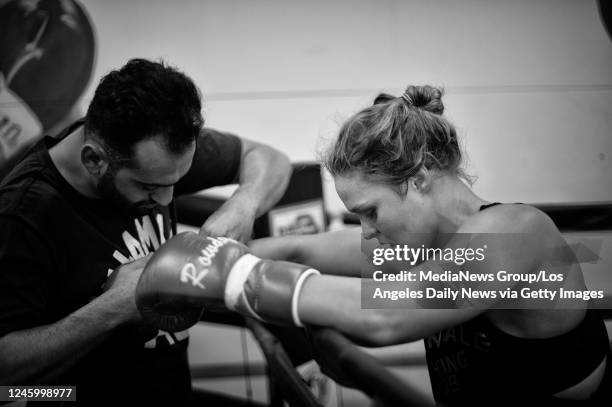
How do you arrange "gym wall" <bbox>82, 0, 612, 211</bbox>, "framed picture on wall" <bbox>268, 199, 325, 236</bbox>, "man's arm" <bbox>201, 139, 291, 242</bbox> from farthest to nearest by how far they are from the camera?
"gym wall" <bbox>82, 0, 612, 211</bbox> → "framed picture on wall" <bbox>268, 199, 325, 236</bbox> → "man's arm" <bbox>201, 139, 291, 242</bbox>

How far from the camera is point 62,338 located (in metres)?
1.01

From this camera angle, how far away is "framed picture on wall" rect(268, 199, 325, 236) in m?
2.05

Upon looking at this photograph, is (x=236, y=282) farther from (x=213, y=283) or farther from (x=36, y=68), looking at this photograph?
(x=36, y=68)

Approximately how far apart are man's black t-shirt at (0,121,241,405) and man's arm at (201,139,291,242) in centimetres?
22

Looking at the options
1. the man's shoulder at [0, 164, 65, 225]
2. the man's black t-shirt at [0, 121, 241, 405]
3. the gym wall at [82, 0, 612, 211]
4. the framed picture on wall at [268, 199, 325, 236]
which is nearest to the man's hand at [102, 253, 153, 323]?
the man's black t-shirt at [0, 121, 241, 405]

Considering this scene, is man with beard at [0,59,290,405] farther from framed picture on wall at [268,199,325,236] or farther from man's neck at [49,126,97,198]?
framed picture on wall at [268,199,325,236]

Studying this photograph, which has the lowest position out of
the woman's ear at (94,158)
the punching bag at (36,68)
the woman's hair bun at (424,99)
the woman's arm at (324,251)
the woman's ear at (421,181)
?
the woman's arm at (324,251)

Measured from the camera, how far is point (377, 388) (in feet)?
2.20

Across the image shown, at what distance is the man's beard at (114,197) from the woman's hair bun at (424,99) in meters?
0.65

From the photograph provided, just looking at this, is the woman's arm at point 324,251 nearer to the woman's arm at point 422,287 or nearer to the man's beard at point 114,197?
the man's beard at point 114,197

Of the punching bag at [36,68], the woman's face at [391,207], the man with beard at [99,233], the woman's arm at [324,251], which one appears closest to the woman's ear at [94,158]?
the man with beard at [99,233]

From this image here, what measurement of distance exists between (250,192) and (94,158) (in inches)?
16.2

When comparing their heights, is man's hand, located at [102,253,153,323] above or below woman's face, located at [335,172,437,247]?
below

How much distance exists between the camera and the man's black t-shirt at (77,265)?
3.35 feet
